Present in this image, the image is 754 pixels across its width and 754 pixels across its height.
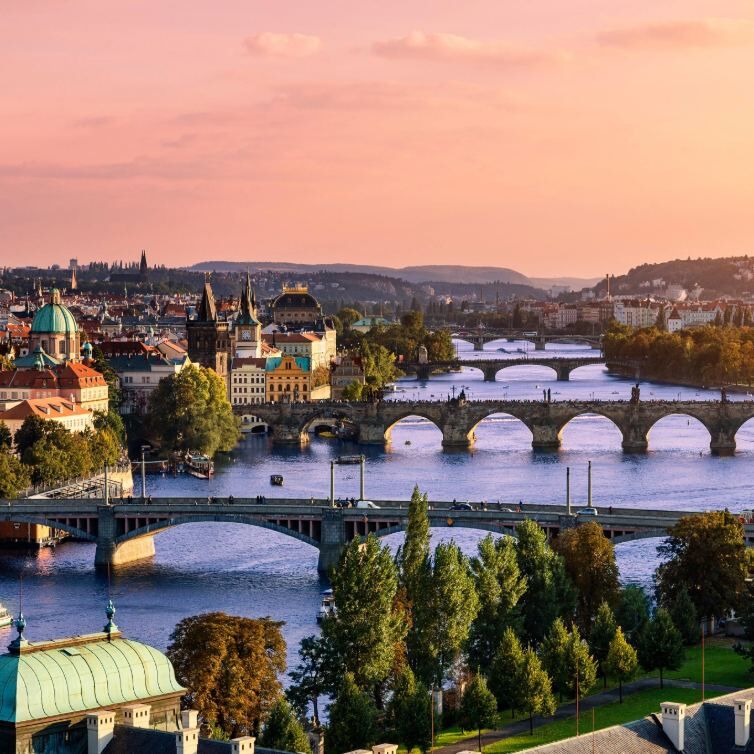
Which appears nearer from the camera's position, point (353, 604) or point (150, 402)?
point (353, 604)

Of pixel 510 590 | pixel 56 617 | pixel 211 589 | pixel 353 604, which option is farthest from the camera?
pixel 211 589

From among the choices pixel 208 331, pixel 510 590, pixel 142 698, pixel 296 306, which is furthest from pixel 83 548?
pixel 296 306

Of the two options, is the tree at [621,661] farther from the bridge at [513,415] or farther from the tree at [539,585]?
the bridge at [513,415]

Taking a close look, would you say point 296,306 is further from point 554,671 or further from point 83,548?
point 554,671

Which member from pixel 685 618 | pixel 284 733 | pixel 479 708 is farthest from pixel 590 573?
pixel 284 733

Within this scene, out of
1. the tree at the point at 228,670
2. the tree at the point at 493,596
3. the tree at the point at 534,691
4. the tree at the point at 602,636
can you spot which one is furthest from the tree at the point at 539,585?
the tree at the point at 228,670

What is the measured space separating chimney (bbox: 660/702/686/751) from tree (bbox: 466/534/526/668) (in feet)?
42.2

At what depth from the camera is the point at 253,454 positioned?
93875 millimetres

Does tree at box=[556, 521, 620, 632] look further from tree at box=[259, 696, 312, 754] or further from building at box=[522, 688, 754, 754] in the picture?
building at box=[522, 688, 754, 754]

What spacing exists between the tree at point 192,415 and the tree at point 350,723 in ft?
182

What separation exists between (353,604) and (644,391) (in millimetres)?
93604

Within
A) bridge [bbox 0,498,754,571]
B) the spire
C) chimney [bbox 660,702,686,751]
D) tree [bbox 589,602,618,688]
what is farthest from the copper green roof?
the spire

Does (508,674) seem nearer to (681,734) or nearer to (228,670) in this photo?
(228,670)

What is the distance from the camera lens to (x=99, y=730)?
25.9 metres
